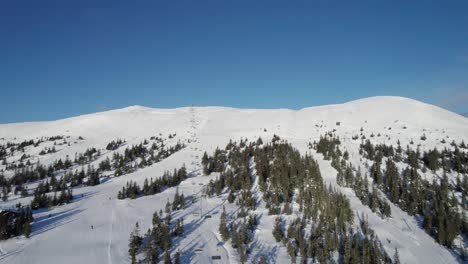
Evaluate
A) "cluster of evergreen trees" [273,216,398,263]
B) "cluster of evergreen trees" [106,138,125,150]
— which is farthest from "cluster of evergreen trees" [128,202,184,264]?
"cluster of evergreen trees" [106,138,125,150]

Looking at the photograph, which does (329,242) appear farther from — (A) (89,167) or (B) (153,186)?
(A) (89,167)

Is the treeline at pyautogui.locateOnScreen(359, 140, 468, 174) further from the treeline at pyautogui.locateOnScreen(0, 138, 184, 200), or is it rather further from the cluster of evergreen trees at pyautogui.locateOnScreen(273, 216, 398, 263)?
the treeline at pyautogui.locateOnScreen(0, 138, 184, 200)

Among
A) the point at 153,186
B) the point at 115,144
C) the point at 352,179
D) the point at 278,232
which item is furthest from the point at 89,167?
the point at 352,179

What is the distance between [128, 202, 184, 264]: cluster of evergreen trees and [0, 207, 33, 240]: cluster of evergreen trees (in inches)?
349

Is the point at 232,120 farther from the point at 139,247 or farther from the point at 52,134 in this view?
the point at 139,247

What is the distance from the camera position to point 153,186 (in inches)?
1410

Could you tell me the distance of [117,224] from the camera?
26906 mm

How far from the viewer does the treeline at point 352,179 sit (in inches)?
1033

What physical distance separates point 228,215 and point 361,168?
16009 millimetres

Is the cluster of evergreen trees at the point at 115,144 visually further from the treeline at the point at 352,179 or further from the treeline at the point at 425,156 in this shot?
the treeline at the point at 425,156

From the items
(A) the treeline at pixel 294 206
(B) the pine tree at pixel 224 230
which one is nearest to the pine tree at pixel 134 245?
(B) the pine tree at pixel 224 230

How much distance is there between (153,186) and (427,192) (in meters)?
27.7

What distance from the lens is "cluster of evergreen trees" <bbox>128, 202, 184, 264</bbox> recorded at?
2030cm

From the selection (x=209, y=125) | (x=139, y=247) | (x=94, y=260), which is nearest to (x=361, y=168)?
(x=139, y=247)
